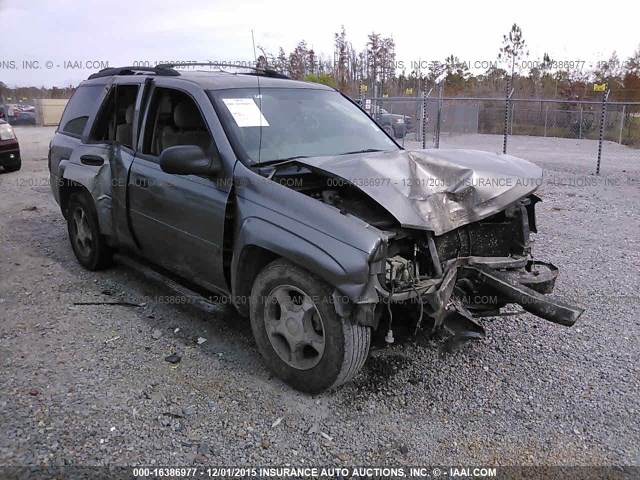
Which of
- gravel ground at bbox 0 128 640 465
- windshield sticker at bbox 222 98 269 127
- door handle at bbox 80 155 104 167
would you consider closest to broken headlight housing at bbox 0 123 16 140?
gravel ground at bbox 0 128 640 465

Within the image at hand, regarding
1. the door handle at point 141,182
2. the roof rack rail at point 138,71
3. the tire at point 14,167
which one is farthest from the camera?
the tire at point 14,167

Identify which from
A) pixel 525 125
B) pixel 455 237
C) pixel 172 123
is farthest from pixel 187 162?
pixel 525 125

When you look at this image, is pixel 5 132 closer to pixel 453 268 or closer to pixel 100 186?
pixel 100 186

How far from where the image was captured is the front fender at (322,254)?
2.93m

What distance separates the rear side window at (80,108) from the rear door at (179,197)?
125cm

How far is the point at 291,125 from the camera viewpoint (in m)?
4.15

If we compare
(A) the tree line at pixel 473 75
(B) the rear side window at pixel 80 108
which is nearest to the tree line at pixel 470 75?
(A) the tree line at pixel 473 75

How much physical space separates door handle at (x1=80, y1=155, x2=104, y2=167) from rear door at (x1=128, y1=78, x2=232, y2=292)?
59 cm

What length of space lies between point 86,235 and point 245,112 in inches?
101

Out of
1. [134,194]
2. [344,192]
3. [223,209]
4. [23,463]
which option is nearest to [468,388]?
[344,192]

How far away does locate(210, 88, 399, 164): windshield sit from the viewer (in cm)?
386

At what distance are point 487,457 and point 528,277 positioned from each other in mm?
1331

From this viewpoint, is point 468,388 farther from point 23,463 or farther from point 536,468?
point 23,463

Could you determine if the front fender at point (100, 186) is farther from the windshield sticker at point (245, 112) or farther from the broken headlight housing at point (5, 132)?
the broken headlight housing at point (5, 132)
